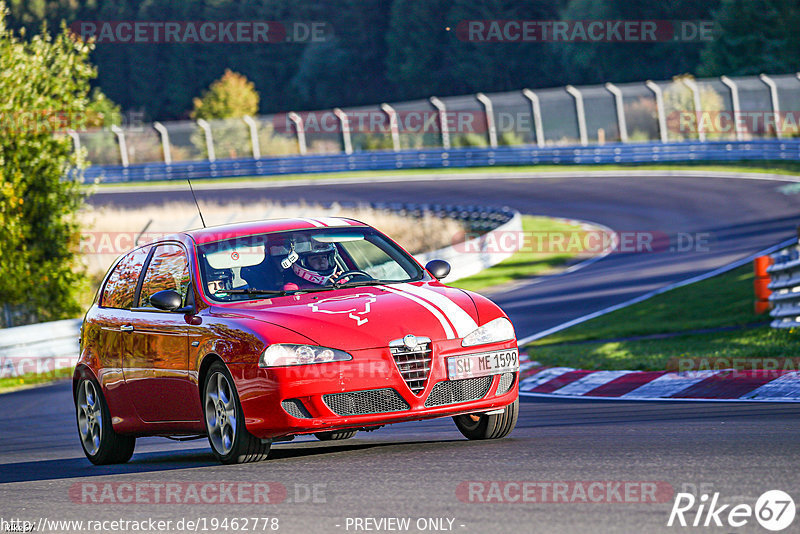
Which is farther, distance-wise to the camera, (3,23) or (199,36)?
(199,36)

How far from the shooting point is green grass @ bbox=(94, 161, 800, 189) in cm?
4134

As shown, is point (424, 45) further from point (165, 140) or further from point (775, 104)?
point (775, 104)

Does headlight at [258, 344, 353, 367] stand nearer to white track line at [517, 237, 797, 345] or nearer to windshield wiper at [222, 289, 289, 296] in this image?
windshield wiper at [222, 289, 289, 296]

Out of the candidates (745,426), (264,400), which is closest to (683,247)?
(745,426)

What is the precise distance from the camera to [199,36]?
297 feet

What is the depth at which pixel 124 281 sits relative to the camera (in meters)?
9.58

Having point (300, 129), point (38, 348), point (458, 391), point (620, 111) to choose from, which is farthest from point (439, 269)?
point (300, 129)

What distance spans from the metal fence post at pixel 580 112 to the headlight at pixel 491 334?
40304 millimetres

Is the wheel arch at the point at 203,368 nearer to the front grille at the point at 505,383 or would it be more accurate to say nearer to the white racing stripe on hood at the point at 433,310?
the white racing stripe on hood at the point at 433,310

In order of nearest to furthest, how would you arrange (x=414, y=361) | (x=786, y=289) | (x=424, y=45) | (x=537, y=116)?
(x=414, y=361)
(x=786, y=289)
(x=537, y=116)
(x=424, y=45)

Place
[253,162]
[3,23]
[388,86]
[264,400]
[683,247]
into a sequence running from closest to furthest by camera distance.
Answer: [264,400] < [3,23] < [683,247] < [253,162] < [388,86]

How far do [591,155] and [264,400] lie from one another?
4058cm

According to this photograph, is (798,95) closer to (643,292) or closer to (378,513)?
(643,292)

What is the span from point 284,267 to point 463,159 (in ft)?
139
